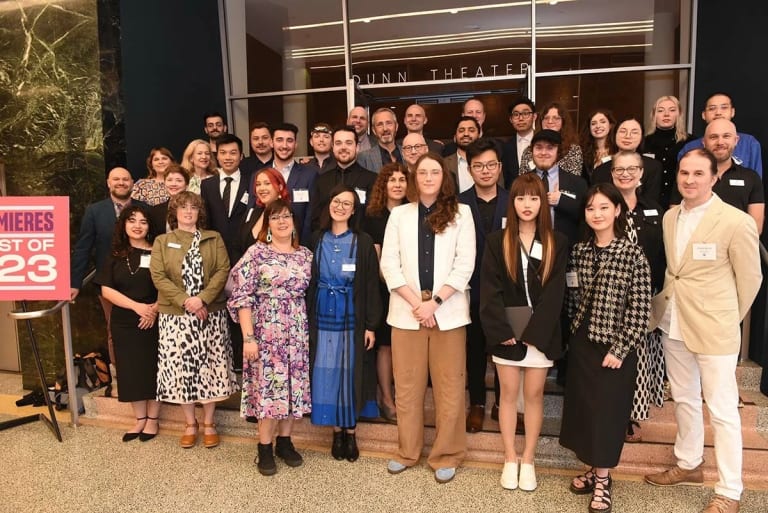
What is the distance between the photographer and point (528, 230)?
2.88 metres

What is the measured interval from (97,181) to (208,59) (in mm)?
2521

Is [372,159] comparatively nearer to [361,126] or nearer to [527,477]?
[361,126]

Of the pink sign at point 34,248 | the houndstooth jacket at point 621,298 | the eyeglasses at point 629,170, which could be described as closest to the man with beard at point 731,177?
the eyeglasses at point 629,170

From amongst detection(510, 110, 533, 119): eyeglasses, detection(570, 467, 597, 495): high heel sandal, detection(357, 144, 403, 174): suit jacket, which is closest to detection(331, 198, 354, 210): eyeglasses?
detection(357, 144, 403, 174): suit jacket

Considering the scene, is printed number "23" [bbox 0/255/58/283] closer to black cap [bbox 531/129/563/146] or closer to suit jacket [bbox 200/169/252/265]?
suit jacket [bbox 200/169/252/265]

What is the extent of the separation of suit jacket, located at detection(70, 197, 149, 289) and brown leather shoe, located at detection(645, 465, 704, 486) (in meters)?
3.95

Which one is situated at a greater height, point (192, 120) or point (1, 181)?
point (192, 120)

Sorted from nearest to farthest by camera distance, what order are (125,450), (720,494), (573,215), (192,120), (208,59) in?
(720,494) → (573,215) → (125,450) → (192,120) → (208,59)

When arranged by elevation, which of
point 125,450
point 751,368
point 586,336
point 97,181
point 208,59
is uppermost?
point 208,59

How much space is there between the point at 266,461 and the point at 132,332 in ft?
4.28

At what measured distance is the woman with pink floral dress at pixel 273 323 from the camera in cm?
313

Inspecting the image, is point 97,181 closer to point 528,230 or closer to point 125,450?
point 125,450

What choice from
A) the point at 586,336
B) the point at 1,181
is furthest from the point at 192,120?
the point at 586,336

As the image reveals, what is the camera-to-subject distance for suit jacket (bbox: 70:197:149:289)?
4066 mm
